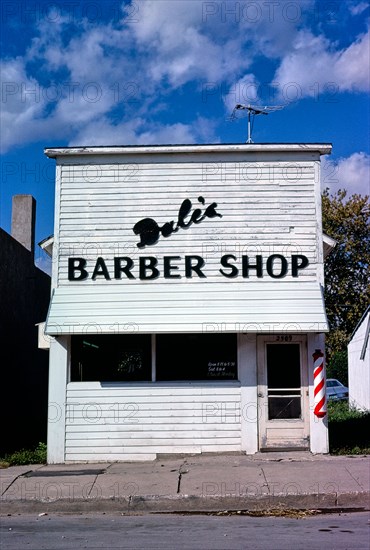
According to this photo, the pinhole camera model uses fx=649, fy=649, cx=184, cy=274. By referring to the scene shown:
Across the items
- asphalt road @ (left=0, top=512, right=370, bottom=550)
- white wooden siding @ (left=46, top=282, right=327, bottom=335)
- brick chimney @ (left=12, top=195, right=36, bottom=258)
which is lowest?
asphalt road @ (left=0, top=512, right=370, bottom=550)

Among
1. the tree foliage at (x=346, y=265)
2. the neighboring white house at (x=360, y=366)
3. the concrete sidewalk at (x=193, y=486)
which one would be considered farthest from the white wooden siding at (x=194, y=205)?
the tree foliage at (x=346, y=265)

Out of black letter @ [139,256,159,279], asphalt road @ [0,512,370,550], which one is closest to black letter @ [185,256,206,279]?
black letter @ [139,256,159,279]

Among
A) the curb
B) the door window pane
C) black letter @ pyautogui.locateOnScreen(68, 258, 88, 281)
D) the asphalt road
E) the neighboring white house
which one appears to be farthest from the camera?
the neighboring white house

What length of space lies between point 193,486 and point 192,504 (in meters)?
0.49

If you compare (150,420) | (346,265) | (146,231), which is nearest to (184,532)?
(150,420)

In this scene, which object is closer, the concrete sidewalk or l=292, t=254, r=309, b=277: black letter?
the concrete sidewalk

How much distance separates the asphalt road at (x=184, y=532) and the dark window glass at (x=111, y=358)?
3682 mm

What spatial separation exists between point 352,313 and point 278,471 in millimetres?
24726

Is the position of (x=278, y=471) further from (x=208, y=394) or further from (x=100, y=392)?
(x=100, y=392)

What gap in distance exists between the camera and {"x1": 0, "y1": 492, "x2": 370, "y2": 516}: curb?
917cm

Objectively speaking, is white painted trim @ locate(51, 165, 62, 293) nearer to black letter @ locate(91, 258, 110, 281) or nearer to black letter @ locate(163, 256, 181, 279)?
black letter @ locate(91, 258, 110, 281)

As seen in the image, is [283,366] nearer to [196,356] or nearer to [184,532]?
[196,356]

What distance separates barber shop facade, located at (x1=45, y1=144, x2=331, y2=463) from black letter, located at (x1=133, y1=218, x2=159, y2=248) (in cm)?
2

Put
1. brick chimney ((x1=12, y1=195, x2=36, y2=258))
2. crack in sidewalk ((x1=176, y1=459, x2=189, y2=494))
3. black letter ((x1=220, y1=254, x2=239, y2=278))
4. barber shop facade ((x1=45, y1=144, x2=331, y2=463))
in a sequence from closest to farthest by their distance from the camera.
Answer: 1. crack in sidewalk ((x1=176, y1=459, x2=189, y2=494))
2. barber shop facade ((x1=45, y1=144, x2=331, y2=463))
3. black letter ((x1=220, y1=254, x2=239, y2=278))
4. brick chimney ((x1=12, y1=195, x2=36, y2=258))
